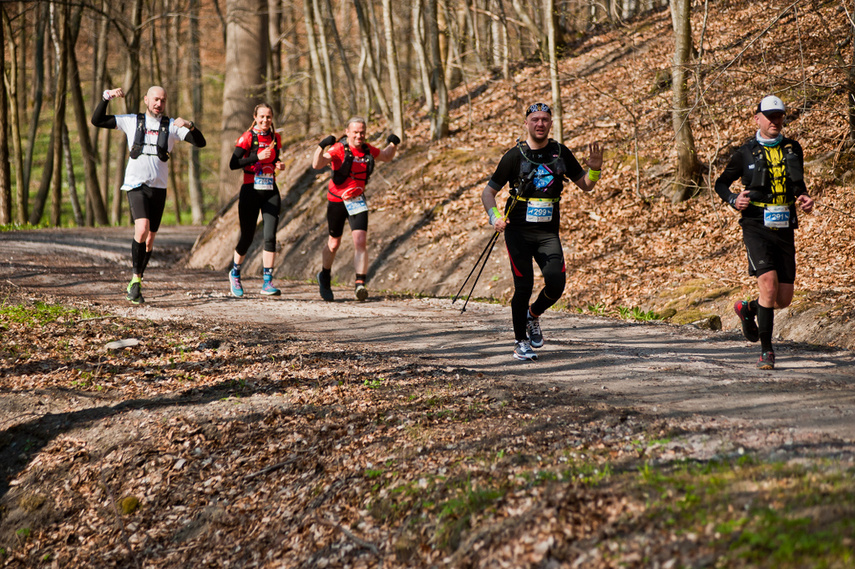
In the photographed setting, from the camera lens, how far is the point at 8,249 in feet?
46.7

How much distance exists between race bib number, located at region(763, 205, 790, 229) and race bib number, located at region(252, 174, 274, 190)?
6.74 m

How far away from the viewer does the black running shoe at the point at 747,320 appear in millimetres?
6961

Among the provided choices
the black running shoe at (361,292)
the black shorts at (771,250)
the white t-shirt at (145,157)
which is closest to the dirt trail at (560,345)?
the black running shoe at (361,292)

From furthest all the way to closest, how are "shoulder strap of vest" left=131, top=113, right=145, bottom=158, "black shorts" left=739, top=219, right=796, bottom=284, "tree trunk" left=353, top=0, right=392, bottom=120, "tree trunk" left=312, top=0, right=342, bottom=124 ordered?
"tree trunk" left=312, top=0, right=342, bottom=124 → "tree trunk" left=353, top=0, right=392, bottom=120 → "shoulder strap of vest" left=131, top=113, right=145, bottom=158 → "black shorts" left=739, top=219, right=796, bottom=284

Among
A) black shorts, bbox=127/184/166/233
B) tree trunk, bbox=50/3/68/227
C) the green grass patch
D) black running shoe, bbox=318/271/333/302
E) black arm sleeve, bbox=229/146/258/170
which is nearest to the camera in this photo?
the green grass patch

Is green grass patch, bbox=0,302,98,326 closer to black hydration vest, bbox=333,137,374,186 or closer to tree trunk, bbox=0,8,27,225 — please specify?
black hydration vest, bbox=333,137,374,186

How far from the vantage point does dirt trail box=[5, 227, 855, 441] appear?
513cm

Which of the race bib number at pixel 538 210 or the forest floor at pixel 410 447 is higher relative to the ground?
the race bib number at pixel 538 210

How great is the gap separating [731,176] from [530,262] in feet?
6.40

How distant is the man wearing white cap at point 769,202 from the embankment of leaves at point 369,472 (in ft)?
7.58

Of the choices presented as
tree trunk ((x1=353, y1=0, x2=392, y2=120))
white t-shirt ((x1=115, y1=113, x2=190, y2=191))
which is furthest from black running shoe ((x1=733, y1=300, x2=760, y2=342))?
tree trunk ((x1=353, y1=0, x2=392, y2=120))

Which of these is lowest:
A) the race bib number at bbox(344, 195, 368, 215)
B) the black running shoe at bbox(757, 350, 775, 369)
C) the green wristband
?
the black running shoe at bbox(757, 350, 775, 369)

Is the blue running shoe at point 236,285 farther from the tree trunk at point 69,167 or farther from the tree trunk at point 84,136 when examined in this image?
the tree trunk at point 69,167

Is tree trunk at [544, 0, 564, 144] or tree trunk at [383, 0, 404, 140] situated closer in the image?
tree trunk at [544, 0, 564, 144]
